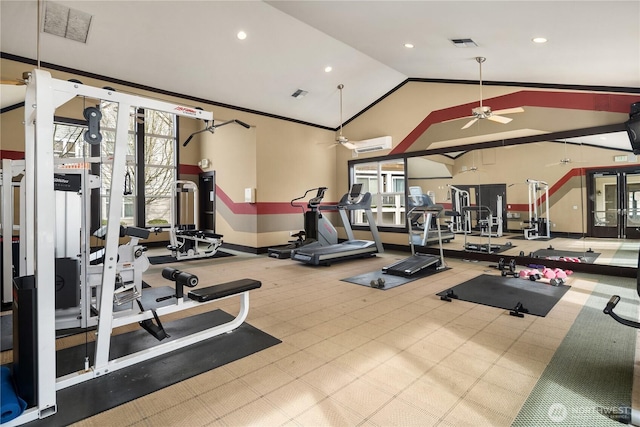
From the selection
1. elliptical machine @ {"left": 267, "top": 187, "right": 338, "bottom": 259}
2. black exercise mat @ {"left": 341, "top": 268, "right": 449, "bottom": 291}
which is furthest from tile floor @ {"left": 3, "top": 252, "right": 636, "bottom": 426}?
elliptical machine @ {"left": 267, "top": 187, "right": 338, "bottom": 259}

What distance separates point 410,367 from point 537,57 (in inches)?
179

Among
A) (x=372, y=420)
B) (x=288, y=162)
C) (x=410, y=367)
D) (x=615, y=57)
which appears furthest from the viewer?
(x=288, y=162)

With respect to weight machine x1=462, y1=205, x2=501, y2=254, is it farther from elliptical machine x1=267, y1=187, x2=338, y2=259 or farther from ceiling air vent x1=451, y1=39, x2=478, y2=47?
ceiling air vent x1=451, y1=39, x2=478, y2=47

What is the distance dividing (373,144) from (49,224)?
6.98 meters

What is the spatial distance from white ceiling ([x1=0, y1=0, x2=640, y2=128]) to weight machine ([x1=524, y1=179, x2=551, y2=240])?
1722mm

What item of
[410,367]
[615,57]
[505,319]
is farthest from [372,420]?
[615,57]

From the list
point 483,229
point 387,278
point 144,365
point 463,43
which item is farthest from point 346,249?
point 144,365

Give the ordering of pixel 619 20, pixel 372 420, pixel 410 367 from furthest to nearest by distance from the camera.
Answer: pixel 619 20 < pixel 410 367 < pixel 372 420

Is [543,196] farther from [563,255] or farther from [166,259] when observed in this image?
[166,259]

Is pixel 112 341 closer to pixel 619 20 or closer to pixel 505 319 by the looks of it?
pixel 505 319

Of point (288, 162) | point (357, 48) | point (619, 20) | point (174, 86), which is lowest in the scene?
point (288, 162)

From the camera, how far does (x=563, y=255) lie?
557 cm

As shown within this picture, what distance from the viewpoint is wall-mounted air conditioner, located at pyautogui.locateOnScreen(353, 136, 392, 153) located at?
7750mm

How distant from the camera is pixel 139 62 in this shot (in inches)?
209
